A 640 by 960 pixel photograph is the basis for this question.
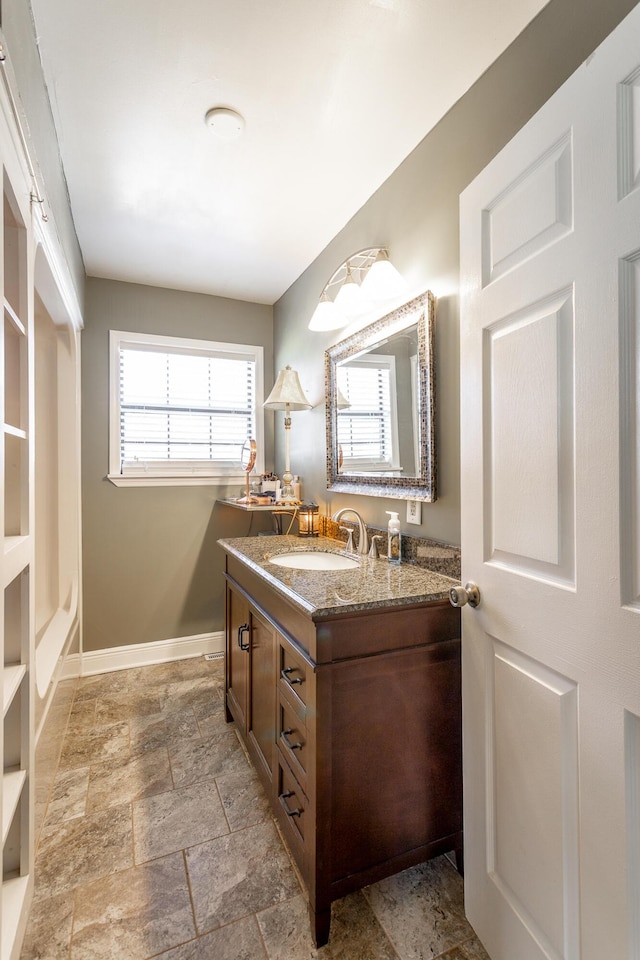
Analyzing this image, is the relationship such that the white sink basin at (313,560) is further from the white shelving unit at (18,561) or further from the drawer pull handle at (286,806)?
the white shelving unit at (18,561)

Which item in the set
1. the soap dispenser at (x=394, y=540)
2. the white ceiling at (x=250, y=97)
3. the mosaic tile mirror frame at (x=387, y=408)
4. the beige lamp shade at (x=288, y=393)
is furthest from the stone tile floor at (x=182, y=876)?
the white ceiling at (x=250, y=97)

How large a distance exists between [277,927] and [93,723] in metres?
1.49

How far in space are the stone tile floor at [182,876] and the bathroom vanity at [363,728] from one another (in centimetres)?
12

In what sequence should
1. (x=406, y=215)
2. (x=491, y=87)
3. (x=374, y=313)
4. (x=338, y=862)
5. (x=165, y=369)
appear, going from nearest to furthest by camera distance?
(x=338, y=862) < (x=491, y=87) < (x=406, y=215) < (x=374, y=313) < (x=165, y=369)

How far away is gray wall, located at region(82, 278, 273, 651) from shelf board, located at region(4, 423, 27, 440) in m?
1.70

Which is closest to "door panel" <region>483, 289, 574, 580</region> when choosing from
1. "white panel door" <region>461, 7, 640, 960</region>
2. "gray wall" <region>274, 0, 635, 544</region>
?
"white panel door" <region>461, 7, 640, 960</region>

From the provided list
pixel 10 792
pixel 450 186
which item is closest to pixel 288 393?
pixel 450 186

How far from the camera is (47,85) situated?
1512 mm

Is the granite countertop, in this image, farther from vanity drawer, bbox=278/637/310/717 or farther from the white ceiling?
the white ceiling

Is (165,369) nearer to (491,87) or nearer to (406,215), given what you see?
(406,215)

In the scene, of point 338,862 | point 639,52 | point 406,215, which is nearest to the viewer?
point 639,52

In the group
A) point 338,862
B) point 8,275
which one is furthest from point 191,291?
point 338,862

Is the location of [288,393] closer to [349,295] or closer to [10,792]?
[349,295]

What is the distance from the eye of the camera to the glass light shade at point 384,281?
5.95ft
